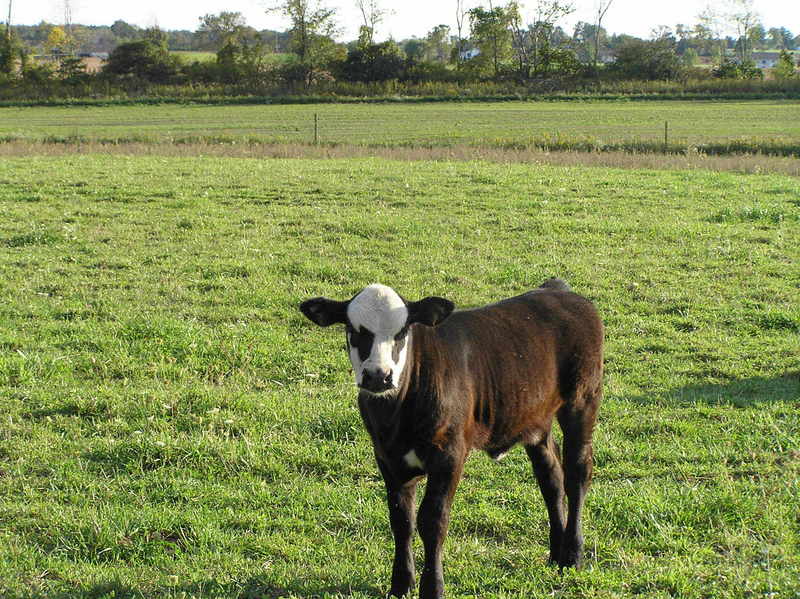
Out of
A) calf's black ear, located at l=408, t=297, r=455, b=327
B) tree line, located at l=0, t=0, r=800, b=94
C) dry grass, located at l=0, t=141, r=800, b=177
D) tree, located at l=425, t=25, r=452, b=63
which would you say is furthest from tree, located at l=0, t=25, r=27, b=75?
calf's black ear, located at l=408, t=297, r=455, b=327

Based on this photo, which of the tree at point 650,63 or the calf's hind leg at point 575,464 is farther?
the tree at point 650,63

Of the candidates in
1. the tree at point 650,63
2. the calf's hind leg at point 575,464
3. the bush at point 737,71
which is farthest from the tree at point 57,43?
the calf's hind leg at point 575,464

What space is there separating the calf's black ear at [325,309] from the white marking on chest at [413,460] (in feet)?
2.73

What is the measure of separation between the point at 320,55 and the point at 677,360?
285 ft

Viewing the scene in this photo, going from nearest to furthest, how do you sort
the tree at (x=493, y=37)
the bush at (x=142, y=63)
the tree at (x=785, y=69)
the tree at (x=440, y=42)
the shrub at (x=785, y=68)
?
the tree at (x=785, y=69) → the shrub at (x=785, y=68) → the bush at (x=142, y=63) → the tree at (x=493, y=37) → the tree at (x=440, y=42)

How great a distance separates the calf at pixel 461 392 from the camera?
15.8 feet

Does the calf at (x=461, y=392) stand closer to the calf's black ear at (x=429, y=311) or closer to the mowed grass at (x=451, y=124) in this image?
the calf's black ear at (x=429, y=311)

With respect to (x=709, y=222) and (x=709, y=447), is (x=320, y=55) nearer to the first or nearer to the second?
(x=709, y=222)

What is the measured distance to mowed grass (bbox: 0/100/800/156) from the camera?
3703cm

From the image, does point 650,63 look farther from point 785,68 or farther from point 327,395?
point 327,395

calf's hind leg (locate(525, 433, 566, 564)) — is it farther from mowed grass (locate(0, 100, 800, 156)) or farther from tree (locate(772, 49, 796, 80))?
tree (locate(772, 49, 796, 80))

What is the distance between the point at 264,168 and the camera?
23.3 metres

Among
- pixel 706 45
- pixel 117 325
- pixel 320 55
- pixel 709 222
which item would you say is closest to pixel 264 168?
pixel 709 222

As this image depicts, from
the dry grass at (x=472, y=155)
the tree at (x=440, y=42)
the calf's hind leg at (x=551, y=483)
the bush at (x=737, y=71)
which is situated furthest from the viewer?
the tree at (x=440, y=42)
